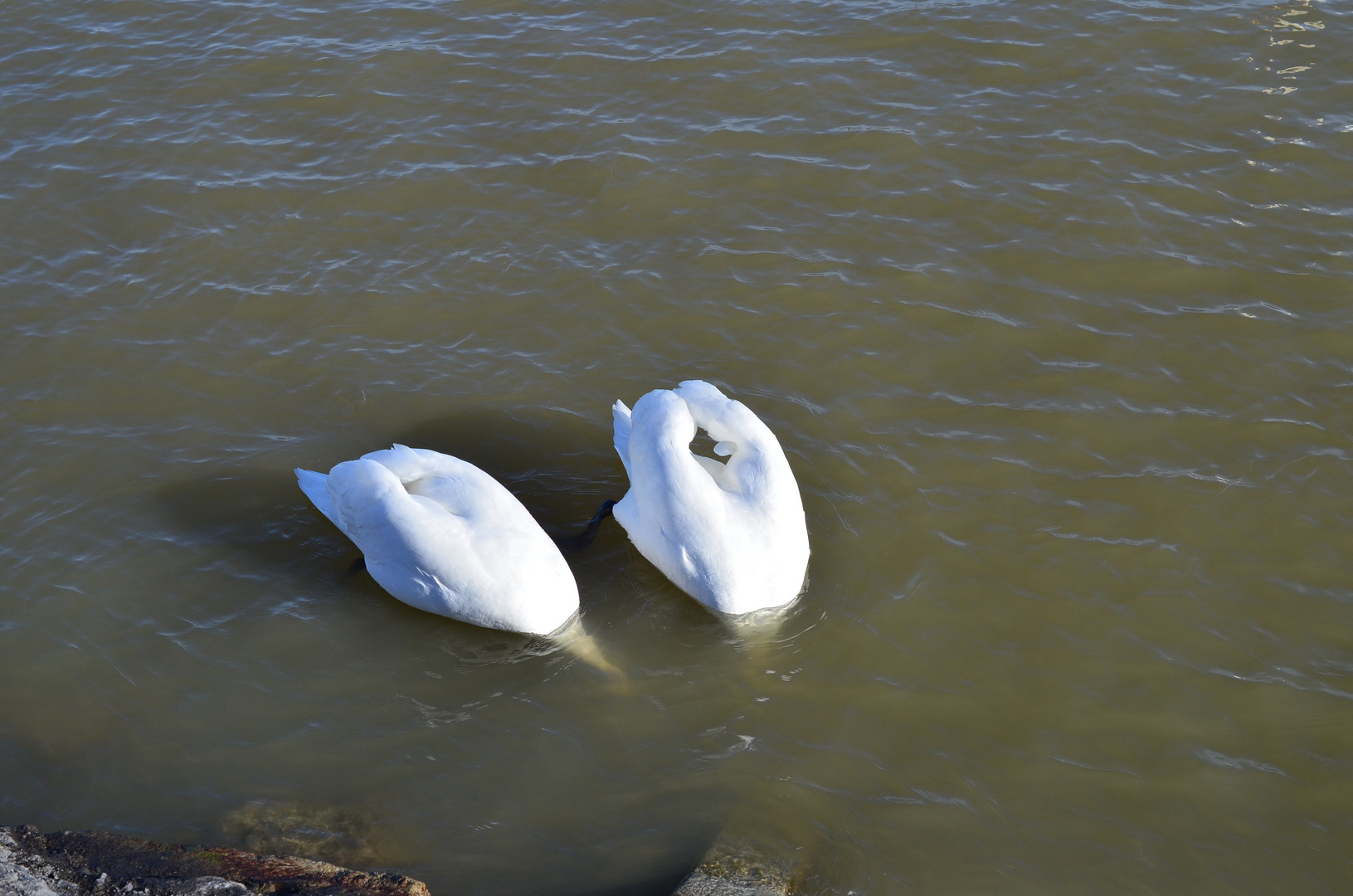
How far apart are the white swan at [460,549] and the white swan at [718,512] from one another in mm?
793

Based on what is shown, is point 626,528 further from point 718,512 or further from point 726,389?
point 726,389

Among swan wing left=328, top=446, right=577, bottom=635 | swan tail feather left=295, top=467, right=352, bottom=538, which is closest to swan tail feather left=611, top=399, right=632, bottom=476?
swan wing left=328, top=446, right=577, bottom=635

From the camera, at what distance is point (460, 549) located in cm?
771

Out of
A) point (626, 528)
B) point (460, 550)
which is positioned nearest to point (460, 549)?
point (460, 550)

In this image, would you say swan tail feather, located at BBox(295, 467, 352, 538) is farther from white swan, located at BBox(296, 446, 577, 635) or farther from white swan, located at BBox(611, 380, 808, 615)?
white swan, located at BBox(611, 380, 808, 615)

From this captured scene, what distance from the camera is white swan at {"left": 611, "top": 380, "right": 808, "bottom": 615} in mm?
7840

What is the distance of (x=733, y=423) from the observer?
27.4 feet

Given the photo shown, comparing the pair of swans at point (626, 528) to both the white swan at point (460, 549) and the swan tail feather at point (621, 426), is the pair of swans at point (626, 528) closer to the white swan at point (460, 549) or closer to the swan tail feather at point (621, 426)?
the white swan at point (460, 549)

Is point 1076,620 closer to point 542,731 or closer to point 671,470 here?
point 671,470

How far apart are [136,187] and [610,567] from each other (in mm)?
7613

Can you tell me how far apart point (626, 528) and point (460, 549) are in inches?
53.0

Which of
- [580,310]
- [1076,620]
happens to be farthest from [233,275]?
[1076,620]

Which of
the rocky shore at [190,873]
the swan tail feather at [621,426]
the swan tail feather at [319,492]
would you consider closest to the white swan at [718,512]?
the swan tail feather at [621,426]

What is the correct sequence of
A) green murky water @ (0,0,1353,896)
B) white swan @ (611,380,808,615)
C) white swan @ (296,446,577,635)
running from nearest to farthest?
green murky water @ (0,0,1353,896) → white swan @ (296,446,577,635) → white swan @ (611,380,808,615)
